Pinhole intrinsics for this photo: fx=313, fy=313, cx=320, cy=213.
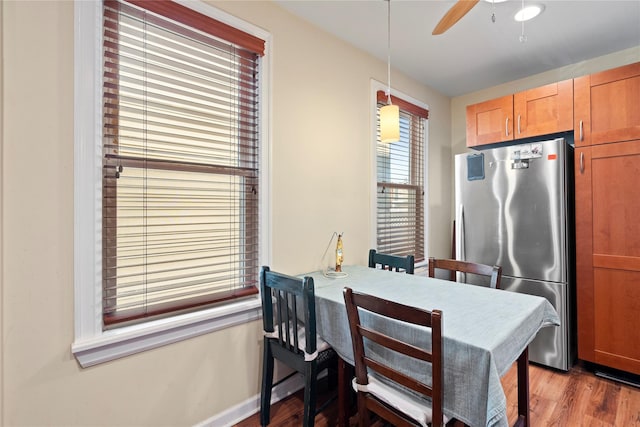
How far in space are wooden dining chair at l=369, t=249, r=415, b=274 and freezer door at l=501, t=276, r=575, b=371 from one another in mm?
1035

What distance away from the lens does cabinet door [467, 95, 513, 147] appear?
281 centimetres

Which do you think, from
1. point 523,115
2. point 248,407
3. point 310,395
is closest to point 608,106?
point 523,115

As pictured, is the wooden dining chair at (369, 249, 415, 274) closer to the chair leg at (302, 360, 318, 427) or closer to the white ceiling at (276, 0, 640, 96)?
the chair leg at (302, 360, 318, 427)

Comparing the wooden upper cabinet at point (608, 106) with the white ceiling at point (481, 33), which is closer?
the white ceiling at point (481, 33)

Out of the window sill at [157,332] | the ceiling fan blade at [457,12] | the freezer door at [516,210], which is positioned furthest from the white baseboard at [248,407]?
the ceiling fan blade at [457,12]

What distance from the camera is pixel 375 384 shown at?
1.36m

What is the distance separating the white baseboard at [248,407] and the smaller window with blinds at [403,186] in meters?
1.33

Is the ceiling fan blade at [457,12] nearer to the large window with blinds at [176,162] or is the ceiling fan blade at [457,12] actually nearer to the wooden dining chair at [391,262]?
the large window with blinds at [176,162]

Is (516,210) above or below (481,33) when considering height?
below

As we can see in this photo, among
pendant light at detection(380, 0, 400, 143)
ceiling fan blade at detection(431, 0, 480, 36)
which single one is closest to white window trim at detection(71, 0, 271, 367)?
pendant light at detection(380, 0, 400, 143)

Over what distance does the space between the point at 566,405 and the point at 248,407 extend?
2011 millimetres

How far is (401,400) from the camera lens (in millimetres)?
1256

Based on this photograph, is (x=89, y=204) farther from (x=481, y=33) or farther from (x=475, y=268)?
(x=481, y=33)

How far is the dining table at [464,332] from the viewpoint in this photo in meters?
1.07
